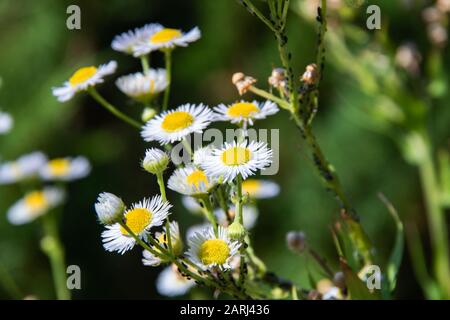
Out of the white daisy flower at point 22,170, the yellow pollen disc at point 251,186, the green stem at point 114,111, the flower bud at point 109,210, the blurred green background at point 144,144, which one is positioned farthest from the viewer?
the blurred green background at point 144,144

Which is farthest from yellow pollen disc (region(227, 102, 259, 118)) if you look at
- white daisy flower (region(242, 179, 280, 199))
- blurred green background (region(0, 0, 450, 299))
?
blurred green background (region(0, 0, 450, 299))

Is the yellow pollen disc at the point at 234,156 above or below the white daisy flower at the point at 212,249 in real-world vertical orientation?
above

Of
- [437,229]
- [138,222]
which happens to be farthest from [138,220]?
[437,229]

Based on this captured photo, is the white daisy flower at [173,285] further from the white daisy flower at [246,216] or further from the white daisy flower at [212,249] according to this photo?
the white daisy flower at [212,249]

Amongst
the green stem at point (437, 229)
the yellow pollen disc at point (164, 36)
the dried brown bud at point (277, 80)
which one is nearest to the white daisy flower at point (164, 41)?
the yellow pollen disc at point (164, 36)

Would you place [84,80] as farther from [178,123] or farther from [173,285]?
[173,285]
